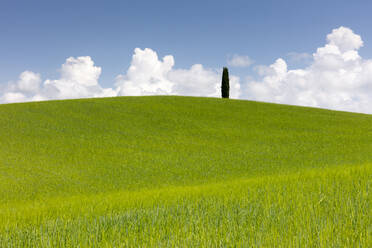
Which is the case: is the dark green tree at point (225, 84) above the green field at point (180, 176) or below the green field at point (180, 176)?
above

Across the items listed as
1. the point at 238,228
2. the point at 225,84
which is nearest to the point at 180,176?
the point at 238,228

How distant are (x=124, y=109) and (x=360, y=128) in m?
28.6

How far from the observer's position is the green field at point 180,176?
12.4ft

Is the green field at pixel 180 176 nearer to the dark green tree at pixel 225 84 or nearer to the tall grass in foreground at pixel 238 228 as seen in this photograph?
the tall grass in foreground at pixel 238 228

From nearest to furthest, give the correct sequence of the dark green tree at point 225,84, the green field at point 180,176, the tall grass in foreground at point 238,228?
the tall grass in foreground at point 238,228, the green field at point 180,176, the dark green tree at point 225,84

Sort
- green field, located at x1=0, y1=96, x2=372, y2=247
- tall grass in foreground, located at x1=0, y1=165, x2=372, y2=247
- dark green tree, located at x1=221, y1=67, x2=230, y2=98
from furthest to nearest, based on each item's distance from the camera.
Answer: dark green tree, located at x1=221, y1=67, x2=230, y2=98, green field, located at x1=0, y1=96, x2=372, y2=247, tall grass in foreground, located at x1=0, y1=165, x2=372, y2=247

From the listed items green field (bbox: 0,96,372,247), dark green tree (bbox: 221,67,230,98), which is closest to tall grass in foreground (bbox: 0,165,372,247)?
green field (bbox: 0,96,372,247)

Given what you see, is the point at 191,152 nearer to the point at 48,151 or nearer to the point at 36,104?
the point at 48,151

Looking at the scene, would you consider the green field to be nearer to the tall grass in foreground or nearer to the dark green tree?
the tall grass in foreground

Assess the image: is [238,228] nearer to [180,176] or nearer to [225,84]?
[180,176]

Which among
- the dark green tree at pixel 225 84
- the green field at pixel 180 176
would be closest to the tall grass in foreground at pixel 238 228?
the green field at pixel 180 176

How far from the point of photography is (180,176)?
47.2 ft

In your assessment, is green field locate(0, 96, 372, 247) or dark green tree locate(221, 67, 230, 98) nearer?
green field locate(0, 96, 372, 247)

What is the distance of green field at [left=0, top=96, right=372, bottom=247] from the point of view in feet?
12.4
